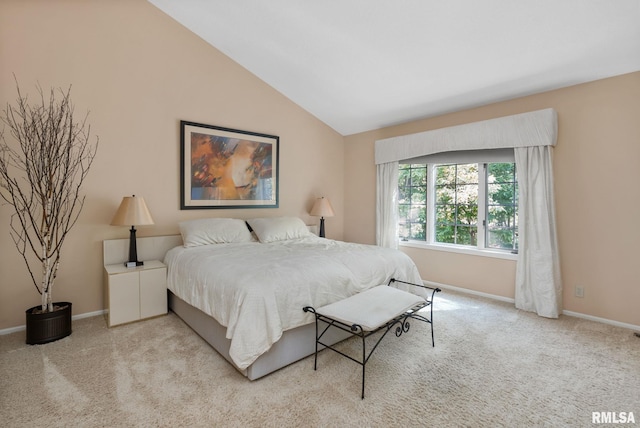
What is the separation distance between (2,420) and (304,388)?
161 centimetres

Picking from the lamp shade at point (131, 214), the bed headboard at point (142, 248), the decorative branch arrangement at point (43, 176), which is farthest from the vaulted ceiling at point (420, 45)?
the bed headboard at point (142, 248)

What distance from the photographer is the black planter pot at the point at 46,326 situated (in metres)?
2.48

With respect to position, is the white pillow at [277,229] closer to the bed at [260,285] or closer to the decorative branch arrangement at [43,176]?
the bed at [260,285]

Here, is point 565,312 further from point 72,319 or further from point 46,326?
point 72,319

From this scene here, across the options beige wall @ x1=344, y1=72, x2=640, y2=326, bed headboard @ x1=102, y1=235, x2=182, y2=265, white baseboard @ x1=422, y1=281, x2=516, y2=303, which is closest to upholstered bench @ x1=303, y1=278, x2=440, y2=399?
white baseboard @ x1=422, y1=281, x2=516, y2=303

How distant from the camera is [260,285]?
2.02m

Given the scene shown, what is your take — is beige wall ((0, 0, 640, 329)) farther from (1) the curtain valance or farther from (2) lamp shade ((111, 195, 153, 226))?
(2) lamp shade ((111, 195, 153, 226))

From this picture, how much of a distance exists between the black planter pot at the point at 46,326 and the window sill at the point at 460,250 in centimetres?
396

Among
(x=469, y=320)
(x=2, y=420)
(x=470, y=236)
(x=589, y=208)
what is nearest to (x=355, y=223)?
(x=470, y=236)

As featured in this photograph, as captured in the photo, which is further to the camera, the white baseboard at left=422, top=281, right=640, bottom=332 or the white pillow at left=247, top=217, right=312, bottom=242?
the white pillow at left=247, top=217, right=312, bottom=242

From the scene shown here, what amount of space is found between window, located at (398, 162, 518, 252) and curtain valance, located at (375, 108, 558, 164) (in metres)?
0.31

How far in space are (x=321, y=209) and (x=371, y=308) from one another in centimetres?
264

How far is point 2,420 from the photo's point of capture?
1625 millimetres

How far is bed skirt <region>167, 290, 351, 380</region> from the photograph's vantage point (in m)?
2.01
